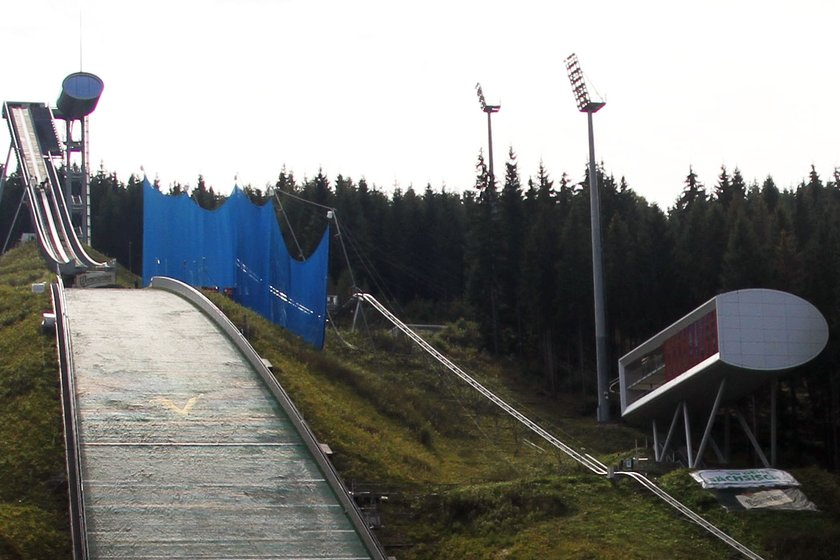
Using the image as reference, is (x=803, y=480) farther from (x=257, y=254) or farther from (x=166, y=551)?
(x=257, y=254)

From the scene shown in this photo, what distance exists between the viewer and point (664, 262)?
125 ft

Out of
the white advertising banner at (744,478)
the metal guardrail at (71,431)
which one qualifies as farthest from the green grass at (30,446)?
the white advertising banner at (744,478)

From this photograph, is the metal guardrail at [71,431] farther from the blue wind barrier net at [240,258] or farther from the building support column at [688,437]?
the building support column at [688,437]

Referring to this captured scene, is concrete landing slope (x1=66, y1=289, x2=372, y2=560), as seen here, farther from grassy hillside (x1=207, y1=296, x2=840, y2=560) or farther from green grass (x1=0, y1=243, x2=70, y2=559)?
grassy hillside (x1=207, y1=296, x2=840, y2=560)

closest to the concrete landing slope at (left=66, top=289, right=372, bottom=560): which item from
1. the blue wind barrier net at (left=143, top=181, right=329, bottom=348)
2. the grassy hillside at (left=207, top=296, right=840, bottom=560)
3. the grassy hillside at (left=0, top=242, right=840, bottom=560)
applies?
the grassy hillside at (left=0, top=242, right=840, bottom=560)

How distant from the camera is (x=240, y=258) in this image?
35812 mm

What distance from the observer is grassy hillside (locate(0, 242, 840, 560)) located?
1864 centimetres

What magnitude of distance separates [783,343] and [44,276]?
25.6m

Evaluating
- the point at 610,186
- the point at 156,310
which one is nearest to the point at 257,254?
the point at 156,310

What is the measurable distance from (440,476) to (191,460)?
4728 mm

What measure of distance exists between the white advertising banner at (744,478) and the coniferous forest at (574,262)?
781cm

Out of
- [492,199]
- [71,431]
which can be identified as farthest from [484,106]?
[71,431]

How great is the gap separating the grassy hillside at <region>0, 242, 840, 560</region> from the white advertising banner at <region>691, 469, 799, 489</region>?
225 millimetres

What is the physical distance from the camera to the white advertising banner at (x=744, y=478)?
20.8 m
